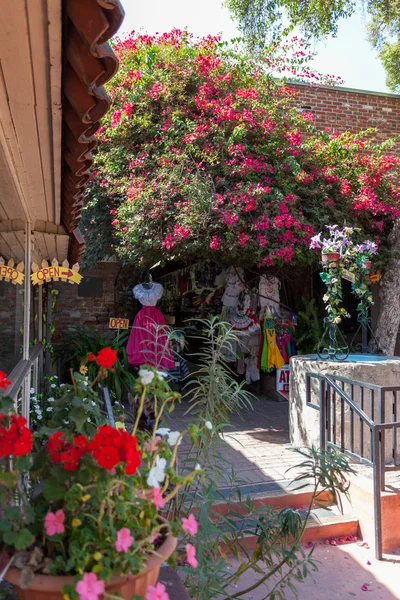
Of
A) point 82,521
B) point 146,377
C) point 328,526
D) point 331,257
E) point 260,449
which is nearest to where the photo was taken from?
point 82,521

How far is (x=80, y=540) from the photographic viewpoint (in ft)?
4.77

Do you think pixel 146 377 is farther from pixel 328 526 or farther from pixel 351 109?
pixel 351 109

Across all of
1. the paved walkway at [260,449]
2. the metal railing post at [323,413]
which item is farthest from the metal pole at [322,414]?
the paved walkway at [260,449]

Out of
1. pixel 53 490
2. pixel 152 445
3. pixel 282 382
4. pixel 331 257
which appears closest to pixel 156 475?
pixel 152 445

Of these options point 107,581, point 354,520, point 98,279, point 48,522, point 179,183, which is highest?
point 179,183

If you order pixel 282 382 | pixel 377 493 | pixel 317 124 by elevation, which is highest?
pixel 317 124

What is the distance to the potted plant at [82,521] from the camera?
141cm

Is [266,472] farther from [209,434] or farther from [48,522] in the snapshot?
[48,522]

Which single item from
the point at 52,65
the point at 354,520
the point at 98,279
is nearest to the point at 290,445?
the point at 354,520

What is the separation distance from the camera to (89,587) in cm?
129

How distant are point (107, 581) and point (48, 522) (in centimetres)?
22

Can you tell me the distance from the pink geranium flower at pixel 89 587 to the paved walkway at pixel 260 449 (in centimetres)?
244

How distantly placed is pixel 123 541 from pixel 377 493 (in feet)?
10.1

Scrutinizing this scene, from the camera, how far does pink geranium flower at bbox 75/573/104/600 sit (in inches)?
50.4
